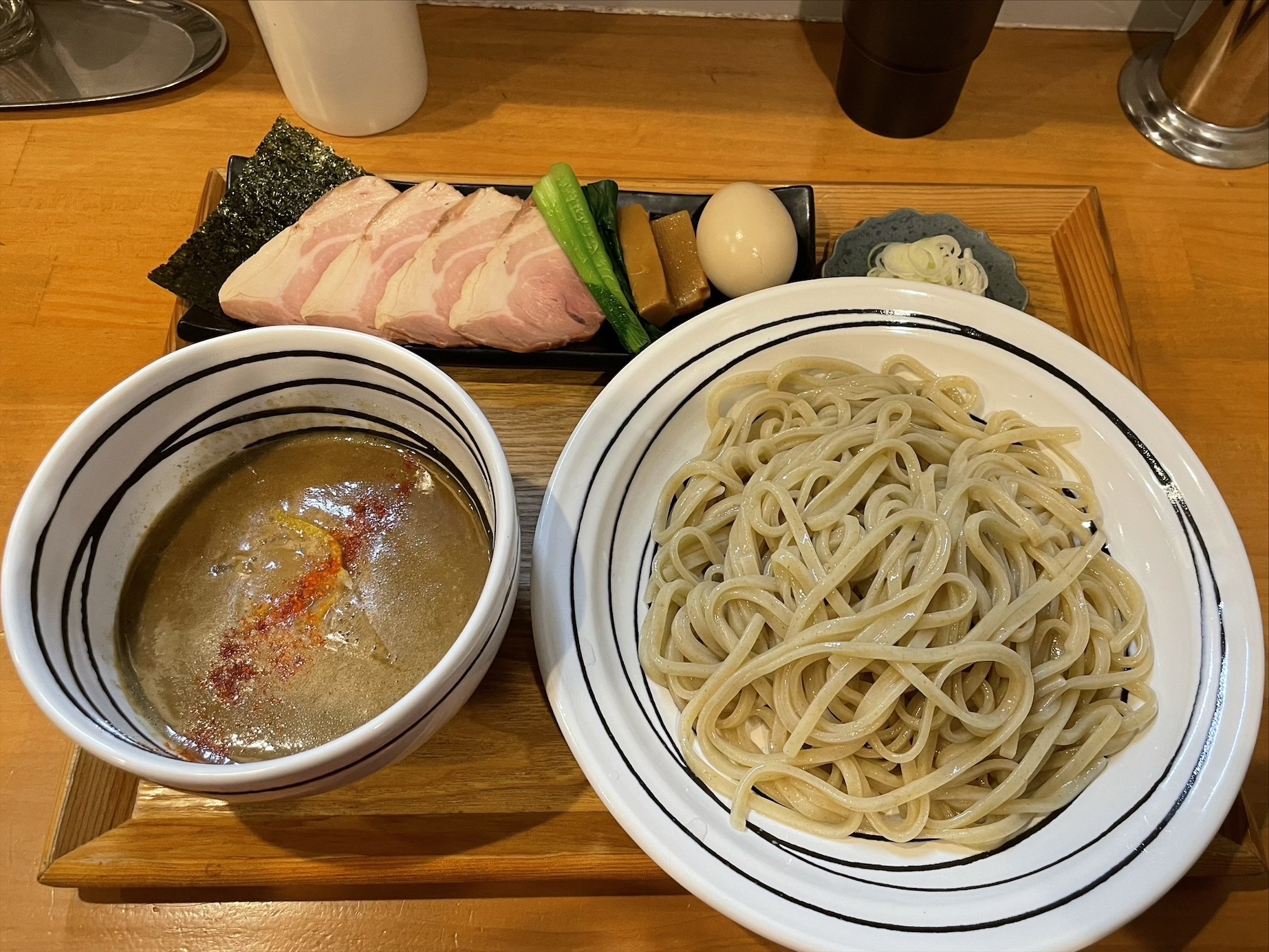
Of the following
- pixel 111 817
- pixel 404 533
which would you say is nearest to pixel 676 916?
pixel 404 533

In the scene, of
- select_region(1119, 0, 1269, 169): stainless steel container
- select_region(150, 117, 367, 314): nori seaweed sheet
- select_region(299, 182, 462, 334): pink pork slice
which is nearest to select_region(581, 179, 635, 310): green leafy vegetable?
select_region(299, 182, 462, 334): pink pork slice

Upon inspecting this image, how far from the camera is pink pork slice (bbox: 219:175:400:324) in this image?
1670 millimetres

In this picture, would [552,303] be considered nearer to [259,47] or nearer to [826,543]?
[826,543]

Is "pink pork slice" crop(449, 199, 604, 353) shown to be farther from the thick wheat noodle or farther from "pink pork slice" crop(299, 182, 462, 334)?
the thick wheat noodle

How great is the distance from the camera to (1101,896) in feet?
3.50

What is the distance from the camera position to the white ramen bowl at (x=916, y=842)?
3.50 feet

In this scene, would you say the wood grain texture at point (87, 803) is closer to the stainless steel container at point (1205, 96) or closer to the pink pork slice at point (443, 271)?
the pink pork slice at point (443, 271)

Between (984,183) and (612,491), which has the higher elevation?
(984,183)

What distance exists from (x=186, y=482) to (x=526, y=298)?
760 mm

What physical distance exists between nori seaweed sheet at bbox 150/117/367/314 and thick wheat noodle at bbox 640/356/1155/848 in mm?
1057

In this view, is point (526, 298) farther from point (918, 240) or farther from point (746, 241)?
point (918, 240)

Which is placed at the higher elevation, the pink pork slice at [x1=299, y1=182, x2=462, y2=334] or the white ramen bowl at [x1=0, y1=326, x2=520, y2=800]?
the white ramen bowl at [x1=0, y1=326, x2=520, y2=800]

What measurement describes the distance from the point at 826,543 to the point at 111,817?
3.89 feet

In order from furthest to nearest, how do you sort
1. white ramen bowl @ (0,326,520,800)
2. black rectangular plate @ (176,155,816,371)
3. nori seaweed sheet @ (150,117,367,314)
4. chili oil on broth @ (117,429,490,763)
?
1. nori seaweed sheet @ (150,117,367,314)
2. black rectangular plate @ (176,155,816,371)
3. chili oil on broth @ (117,429,490,763)
4. white ramen bowl @ (0,326,520,800)
